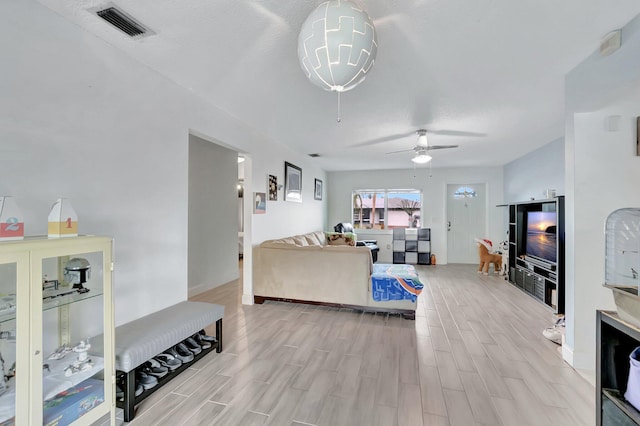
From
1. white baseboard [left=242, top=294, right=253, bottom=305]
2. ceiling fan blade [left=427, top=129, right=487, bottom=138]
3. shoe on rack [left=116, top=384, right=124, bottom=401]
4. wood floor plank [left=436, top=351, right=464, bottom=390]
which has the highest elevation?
ceiling fan blade [left=427, top=129, right=487, bottom=138]

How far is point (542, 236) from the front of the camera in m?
4.26

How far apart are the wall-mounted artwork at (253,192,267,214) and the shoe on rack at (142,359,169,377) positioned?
221 cm

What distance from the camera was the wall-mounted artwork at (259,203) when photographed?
13.1ft

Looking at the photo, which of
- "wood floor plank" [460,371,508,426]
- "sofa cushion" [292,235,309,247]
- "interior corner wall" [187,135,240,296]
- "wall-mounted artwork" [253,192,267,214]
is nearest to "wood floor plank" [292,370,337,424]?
"wood floor plank" [460,371,508,426]

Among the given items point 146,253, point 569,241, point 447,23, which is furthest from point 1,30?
point 569,241

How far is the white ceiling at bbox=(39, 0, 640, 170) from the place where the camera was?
5.45ft

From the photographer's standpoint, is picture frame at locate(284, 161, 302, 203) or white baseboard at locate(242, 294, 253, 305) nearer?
white baseboard at locate(242, 294, 253, 305)

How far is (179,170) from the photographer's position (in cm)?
267

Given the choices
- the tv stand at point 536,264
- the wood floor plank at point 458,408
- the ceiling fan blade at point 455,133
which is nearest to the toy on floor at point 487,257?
the tv stand at point 536,264

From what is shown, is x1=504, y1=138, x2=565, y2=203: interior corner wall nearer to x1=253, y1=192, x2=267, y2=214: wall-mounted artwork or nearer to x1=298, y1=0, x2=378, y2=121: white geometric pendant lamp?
x1=253, y1=192, x2=267, y2=214: wall-mounted artwork

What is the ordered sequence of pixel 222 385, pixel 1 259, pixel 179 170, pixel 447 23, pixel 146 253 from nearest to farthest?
pixel 1 259, pixel 447 23, pixel 222 385, pixel 146 253, pixel 179 170

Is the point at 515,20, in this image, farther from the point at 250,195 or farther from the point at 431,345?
the point at 250,195

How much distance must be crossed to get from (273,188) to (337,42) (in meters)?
3.49

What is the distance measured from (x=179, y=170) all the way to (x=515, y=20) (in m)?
2.77
